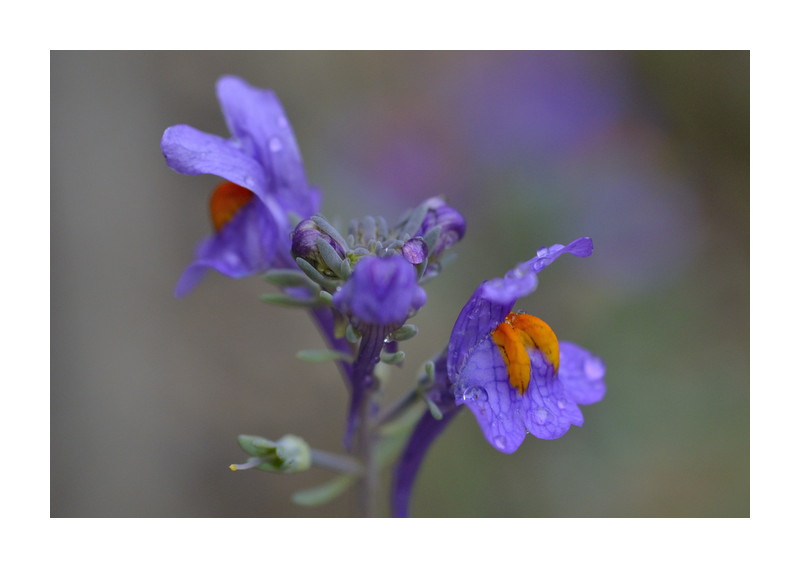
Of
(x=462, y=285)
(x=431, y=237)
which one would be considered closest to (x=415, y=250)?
(x=431, y=237)

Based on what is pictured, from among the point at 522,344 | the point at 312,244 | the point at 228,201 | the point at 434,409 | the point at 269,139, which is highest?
the point at 269,139

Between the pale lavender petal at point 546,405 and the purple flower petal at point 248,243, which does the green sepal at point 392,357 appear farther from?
the purple flower petal at point 248,243

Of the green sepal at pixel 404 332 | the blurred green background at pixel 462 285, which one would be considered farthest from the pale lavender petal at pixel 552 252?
the blurred green background at pixel 462 285

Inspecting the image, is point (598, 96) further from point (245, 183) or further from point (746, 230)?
point (245, 183)

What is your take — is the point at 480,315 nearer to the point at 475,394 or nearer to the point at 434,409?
the point at 475,394

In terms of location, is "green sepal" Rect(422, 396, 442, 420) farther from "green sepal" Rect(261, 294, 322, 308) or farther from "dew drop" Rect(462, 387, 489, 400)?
"green sepal" Rect(261, 294, 322, 308)

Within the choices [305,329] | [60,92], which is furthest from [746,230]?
[60,92]
